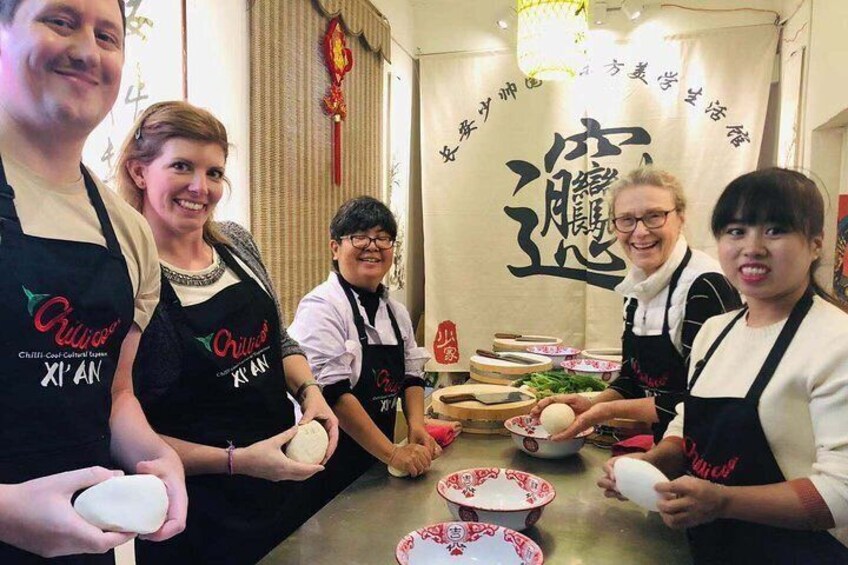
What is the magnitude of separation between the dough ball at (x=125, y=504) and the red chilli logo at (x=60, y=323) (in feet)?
0.70

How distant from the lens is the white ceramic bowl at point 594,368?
8.50 feet

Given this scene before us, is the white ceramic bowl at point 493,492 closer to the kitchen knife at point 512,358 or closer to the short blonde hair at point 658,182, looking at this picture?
the short blonde hair at point 658,182

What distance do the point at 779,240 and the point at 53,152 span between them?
1233 millimetres

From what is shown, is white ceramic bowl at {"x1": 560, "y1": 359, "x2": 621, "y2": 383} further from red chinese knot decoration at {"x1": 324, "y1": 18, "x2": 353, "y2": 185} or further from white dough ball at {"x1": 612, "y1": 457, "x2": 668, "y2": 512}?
red chinese knot decoration at {"x1": 324, "y1": 18, "x2": 353, "y2": 185}

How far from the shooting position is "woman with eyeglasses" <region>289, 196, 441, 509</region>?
1.72 meters

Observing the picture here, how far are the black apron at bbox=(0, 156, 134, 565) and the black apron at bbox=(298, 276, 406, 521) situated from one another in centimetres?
87

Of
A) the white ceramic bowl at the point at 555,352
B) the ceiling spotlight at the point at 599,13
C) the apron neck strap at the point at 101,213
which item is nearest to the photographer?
the apron neck strap at the point at 101,213

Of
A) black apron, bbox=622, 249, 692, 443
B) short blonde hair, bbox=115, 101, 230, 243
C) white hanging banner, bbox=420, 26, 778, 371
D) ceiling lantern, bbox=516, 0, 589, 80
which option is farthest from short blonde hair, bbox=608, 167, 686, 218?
white hanging banner, bbox=420, 26, 778, 371

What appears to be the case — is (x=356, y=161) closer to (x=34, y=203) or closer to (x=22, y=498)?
(x=34, y=203)

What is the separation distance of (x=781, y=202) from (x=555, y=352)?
6.55ft

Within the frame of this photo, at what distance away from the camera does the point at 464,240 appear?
4.55 meters

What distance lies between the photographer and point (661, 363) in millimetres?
1667

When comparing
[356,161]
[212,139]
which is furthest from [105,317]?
[356,161]

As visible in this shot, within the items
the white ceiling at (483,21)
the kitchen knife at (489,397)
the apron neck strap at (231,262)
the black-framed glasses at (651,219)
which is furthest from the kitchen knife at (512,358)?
the white ceiling at (483,21)
